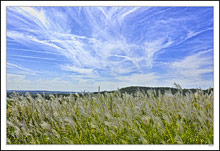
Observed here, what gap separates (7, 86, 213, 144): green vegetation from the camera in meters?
2.35

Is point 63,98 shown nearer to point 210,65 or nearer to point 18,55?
point 18,55

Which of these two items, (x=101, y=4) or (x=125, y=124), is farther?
(x=101, y=4)

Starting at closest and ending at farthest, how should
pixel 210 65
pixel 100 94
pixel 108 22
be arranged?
pixel 210 65
pixel 108 22
pixel 100 94

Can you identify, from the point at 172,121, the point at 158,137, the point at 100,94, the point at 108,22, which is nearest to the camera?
the point at 158,137

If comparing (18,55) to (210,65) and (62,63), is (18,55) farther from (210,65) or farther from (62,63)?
(210,65)

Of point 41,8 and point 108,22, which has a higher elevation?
point 41,8

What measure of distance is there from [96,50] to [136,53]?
0.56 metres

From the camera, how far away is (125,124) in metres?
2.58

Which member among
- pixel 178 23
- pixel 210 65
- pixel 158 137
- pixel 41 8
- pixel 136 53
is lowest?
pixel 158 137

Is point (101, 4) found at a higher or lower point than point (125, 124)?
higher

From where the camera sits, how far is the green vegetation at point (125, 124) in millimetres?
2352

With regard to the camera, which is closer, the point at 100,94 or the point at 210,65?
the point at 210,65

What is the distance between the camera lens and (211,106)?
263 centimetres

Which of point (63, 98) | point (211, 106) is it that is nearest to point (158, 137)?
point (211, 106)
